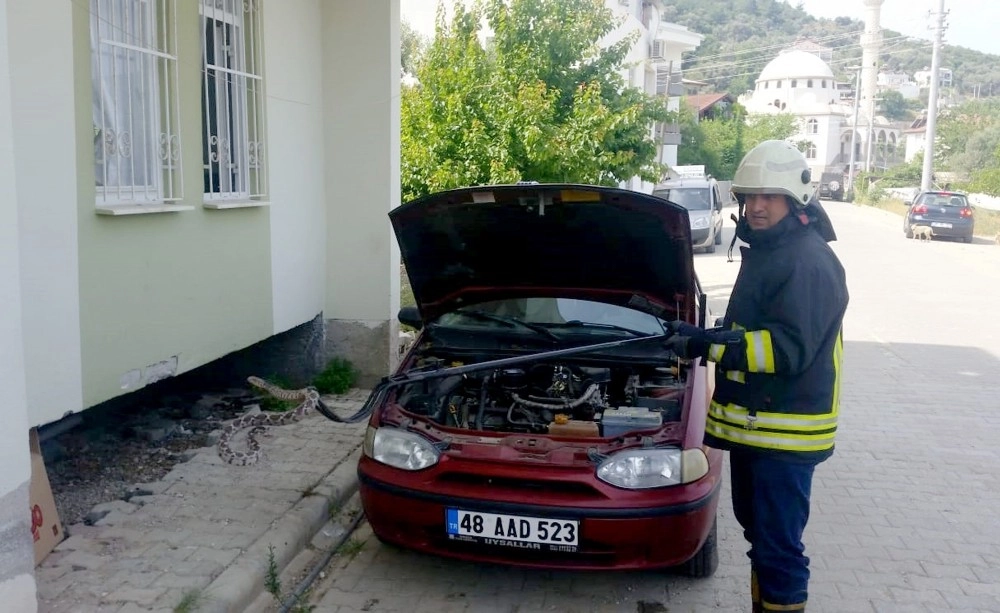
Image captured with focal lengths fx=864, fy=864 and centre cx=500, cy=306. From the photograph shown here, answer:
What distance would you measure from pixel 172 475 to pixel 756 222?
12.8 feet

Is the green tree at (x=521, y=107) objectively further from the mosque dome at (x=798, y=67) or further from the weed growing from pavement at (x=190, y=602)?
the mosque dome at (x=798, y=67)

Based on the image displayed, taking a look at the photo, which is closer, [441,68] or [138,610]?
[138,610]

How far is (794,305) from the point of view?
326 centimetres

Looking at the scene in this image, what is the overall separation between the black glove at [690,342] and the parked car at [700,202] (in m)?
19.2

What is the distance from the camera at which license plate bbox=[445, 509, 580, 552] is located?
3.77 m

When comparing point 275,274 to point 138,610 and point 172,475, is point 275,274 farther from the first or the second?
point 138,610

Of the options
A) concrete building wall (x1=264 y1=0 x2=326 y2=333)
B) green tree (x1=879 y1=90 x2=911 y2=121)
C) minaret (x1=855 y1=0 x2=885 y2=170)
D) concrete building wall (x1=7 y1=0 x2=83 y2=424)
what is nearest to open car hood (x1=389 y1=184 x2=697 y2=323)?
concrete building wall (x1=7 y1=0 x2=83 y2=424)

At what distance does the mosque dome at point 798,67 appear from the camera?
9925 centimetres

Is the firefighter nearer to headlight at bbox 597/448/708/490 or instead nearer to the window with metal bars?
headlight at bbox 597/448/708/490

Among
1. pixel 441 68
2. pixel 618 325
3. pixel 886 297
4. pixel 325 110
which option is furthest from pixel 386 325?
pixel 886 297

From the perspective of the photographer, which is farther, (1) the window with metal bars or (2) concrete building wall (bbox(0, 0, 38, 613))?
(1) the window with metal bars

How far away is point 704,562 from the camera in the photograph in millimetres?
4340

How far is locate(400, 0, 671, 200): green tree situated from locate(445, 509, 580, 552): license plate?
674 centimetres

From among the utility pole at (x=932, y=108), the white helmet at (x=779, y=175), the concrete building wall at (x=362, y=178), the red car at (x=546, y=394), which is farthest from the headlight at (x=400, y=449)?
the utility pole at (x=932, y=108)
